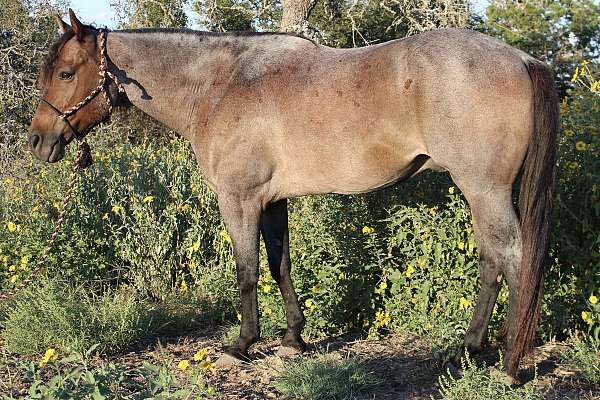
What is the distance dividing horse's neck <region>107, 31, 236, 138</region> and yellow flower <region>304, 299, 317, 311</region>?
1389 mm

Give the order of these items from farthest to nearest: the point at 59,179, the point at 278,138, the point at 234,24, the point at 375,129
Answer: the point at 234,24 → the point at 59,179 → the point at 278,138 → the point at 375,129

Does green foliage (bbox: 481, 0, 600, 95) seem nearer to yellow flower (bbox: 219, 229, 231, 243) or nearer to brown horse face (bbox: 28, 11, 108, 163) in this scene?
yellow flower (bbox: 219, 229, 231, 243)

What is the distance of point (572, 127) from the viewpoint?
14.5 ft

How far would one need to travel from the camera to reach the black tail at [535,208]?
3496 mm

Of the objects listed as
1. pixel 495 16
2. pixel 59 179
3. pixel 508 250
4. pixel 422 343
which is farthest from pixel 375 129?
pixel 495 16

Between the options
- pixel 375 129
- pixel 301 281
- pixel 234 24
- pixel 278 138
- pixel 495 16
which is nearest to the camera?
pixel 375 129

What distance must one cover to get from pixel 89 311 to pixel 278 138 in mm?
1772

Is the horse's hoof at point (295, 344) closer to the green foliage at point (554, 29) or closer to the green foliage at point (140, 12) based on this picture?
the green foliage at point (140, 12)

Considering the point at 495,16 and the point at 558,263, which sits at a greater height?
the point at 495,16

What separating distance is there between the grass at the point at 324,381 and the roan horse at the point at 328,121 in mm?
671

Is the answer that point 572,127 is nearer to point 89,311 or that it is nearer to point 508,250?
point 508,250

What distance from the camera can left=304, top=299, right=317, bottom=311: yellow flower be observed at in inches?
181

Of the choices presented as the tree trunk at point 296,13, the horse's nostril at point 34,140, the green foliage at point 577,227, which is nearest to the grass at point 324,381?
the green foliage at point 577,227

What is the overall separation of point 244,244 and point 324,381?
104 cm
